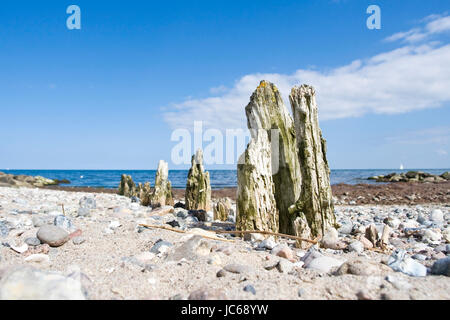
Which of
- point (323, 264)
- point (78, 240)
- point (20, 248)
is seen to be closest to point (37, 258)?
point (20, 248)

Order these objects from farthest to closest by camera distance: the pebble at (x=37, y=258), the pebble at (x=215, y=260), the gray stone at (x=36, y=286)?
the pebble at (x=37, y=258)
the pebble at (x=215, y=260)
the gray stone at (x=36, y=286)

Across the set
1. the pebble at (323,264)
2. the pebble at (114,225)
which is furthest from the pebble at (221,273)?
the pebble at (114,225)

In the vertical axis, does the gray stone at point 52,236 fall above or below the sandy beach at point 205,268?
above

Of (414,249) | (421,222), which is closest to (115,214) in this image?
(414,249)

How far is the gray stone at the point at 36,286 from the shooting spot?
1.77 meters

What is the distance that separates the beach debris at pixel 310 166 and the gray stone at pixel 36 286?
3330 millimetres

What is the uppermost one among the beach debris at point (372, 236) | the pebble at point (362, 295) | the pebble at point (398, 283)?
the pebble at point (398, 283)

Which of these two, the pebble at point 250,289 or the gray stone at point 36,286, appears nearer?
the gray stone at point 36,286

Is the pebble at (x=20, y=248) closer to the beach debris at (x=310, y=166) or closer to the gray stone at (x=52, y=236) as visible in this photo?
the gray stone at (x=52, y=236)

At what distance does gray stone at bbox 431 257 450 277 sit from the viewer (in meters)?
2.47

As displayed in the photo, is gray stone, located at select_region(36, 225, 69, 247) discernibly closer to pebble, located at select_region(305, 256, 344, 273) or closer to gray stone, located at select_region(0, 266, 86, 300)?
gray stone, located at select_region(0, 266, 86, 300)

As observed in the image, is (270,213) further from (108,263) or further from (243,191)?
(108,263)
